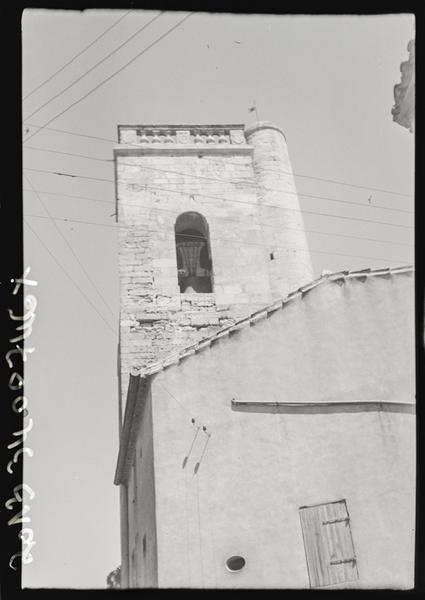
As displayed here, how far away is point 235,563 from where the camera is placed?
9125 millimetres

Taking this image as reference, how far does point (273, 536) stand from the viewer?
9.30 metres

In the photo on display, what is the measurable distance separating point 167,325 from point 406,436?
670cm

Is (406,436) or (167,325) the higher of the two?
(167,325)

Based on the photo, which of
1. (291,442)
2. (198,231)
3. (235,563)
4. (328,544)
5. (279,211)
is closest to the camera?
(235,563)

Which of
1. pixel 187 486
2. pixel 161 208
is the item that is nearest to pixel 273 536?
pixel 187 486

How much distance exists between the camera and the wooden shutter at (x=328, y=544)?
9195 millimetres

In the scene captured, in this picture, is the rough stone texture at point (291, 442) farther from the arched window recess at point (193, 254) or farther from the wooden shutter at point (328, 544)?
the arched window recess at point (193, 254)

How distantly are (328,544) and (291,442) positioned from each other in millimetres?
1322

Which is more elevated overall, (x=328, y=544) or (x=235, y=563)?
(x=328, y=544)

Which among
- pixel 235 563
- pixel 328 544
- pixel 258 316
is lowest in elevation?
pixel 235 563

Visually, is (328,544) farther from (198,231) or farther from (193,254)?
(198,231)

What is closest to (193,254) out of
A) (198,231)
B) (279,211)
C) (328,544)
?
(198,231)
